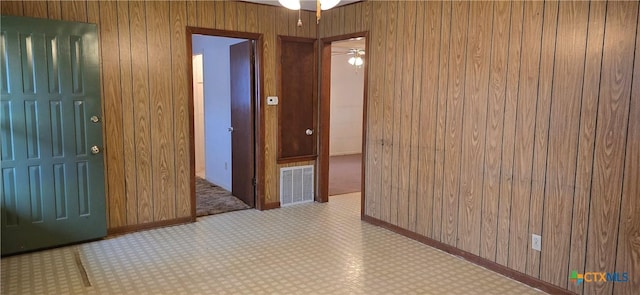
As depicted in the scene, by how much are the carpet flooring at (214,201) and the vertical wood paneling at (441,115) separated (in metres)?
Result: 2.28

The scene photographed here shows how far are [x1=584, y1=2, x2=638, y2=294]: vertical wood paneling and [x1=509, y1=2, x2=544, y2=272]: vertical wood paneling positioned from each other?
426mm

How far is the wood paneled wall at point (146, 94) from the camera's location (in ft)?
12.7

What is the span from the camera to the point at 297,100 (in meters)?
5.13

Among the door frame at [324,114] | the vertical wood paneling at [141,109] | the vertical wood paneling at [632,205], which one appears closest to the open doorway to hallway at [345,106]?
the door frame at [324,114]

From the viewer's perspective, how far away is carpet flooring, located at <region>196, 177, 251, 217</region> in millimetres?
4969

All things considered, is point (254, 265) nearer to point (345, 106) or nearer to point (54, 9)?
point (54, 9)

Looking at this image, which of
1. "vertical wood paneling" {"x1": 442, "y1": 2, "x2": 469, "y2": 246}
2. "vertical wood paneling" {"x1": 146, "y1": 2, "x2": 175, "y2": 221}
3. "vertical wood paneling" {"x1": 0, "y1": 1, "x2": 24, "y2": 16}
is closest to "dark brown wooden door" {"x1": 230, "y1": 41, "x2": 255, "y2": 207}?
"vertical wood paneling" {"x1": 146, "y1": 2, "x2": 175, "y2": 221}

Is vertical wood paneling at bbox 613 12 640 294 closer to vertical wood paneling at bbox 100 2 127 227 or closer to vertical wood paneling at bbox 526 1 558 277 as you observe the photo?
vertical wood paneling at bbox 526 1 558 277

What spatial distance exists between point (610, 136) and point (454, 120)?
1174 millimetres

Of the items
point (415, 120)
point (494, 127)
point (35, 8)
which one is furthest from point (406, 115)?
point (35, 8)

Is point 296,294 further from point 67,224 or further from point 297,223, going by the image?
point 67,224

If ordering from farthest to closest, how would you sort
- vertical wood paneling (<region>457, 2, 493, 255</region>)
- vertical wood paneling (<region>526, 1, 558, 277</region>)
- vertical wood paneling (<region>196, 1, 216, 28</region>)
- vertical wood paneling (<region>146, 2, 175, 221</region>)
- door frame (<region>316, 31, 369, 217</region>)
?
door frame (<region>316, 31, 369, 217</region>) → vertical wood paneling (<region>196, 1, 216, 28</region>) → vertical wood paneling (<region>146, 2, 175, 221</region>) → vertical wood paneling (<region>457, 2, 493, 255</region>) → vertical wood paneling (<region>526, 1, 558, 277</region>)

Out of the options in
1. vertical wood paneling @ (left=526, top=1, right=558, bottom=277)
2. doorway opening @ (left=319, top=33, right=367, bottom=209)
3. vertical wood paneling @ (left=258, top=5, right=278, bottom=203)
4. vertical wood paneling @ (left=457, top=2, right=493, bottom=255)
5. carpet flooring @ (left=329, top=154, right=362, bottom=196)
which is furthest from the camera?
doorway opening @ (left=319, top=33, right=367, bottom=209)

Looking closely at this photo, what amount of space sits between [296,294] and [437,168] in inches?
65.9
